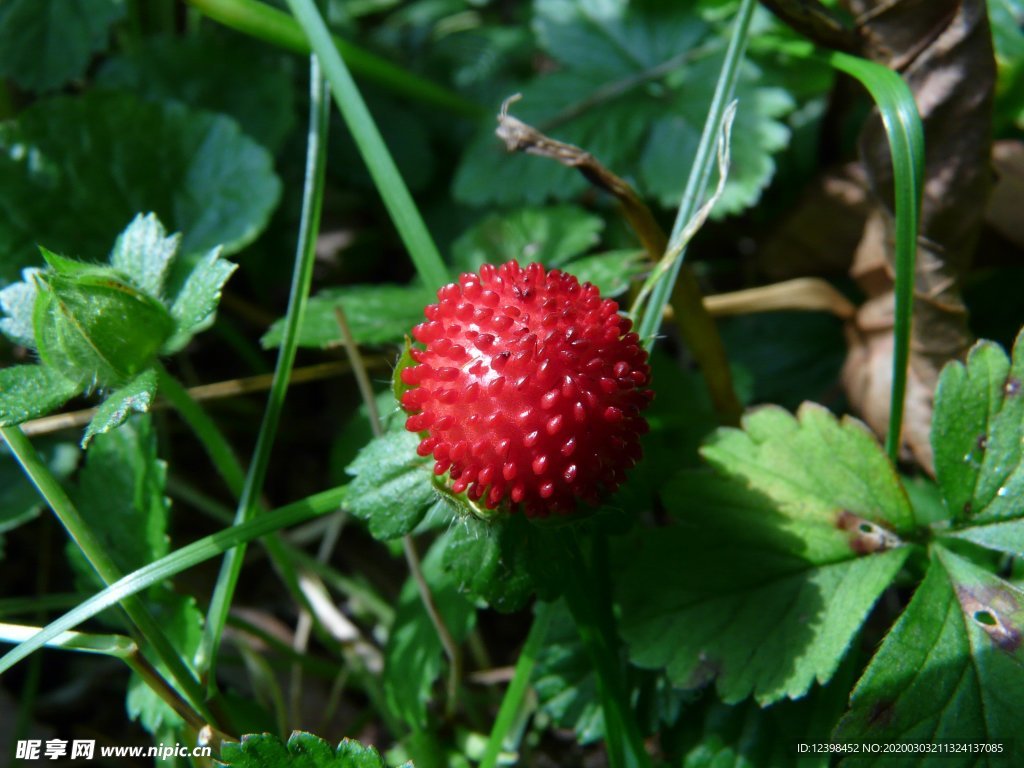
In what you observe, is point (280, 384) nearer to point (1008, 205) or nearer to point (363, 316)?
point (363, 316)

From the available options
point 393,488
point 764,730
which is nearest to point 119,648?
point 393,488

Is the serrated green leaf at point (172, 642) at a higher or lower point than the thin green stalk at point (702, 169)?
lower

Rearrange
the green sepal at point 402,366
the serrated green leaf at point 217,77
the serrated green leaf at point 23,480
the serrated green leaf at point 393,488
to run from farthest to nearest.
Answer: the serrated green leaf at point 217,77
the serrated green leaf at point 23,480
the serrated green leaf at point 393,488
the green sepal at point 402,366

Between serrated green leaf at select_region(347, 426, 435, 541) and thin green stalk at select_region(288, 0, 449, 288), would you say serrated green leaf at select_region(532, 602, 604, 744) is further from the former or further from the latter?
thin green stalk at select_region(288, 0, 449, 288)

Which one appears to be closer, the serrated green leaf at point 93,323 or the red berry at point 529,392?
the red berry at point 529,392

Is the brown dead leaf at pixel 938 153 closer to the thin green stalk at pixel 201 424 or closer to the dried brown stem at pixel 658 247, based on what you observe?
the dried brown stem at pixel 658 247

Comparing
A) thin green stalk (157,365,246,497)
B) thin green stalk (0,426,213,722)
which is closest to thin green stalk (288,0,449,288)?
thin green stalk (157,365,246,497)

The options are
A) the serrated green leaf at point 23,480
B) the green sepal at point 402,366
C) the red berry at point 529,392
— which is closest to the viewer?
the red berry at point 529,392

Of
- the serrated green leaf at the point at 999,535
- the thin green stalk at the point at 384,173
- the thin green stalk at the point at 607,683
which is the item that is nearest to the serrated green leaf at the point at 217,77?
the thin green stalk at the point at 384,173
